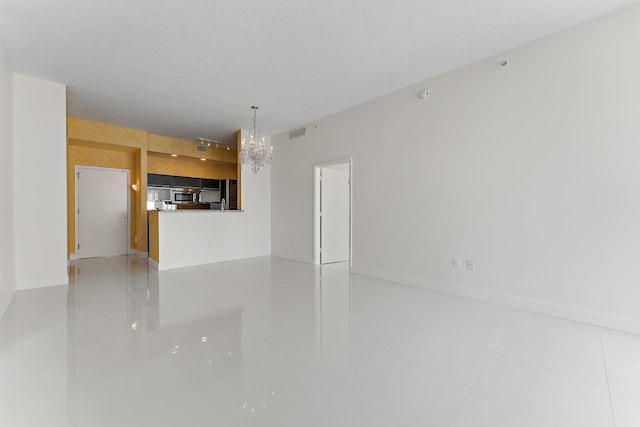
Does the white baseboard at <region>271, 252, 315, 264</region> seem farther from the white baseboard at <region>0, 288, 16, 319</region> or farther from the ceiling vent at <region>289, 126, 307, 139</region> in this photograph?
the white baseboard at <region>0, 288, 16, 319</region>

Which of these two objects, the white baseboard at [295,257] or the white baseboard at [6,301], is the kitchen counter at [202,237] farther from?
the white baseboard at [6,301]

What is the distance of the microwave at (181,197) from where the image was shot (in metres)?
8.19

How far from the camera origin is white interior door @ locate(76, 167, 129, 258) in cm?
675

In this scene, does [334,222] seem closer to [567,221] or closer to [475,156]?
[475,156]

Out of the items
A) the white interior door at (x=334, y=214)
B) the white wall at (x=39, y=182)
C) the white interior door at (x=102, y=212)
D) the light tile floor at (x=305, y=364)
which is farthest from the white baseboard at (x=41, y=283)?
the white interior door at (x=334, y=214)

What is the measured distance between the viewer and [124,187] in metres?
7.30

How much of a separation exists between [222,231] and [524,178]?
5573 millimetres

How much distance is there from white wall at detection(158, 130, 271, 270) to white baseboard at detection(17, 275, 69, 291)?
1448mm

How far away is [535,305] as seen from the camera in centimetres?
322

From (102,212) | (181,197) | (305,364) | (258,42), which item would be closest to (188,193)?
(181,197)

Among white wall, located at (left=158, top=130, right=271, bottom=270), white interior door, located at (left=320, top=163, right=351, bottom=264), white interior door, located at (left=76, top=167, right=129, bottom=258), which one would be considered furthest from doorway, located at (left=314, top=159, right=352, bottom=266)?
white interior door, located at (left=76, top=167, right=129, bottom=258)

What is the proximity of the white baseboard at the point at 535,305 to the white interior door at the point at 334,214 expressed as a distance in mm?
1954

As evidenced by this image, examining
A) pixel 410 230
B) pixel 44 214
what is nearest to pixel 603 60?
pixel 410 230

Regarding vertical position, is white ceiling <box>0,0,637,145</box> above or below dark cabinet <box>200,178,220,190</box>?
above
